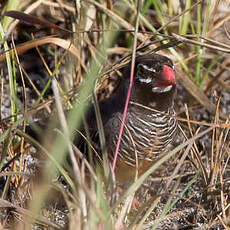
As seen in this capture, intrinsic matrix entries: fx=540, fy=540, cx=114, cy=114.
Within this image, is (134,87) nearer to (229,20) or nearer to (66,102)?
(66,102)

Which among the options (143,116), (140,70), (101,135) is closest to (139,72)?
(140,70)

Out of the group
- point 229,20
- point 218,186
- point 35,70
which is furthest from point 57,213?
point 229,20

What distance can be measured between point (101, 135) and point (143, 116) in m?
1.19

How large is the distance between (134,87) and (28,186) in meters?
0.98

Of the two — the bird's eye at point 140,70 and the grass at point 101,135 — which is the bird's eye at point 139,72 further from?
the grass at point 101,135

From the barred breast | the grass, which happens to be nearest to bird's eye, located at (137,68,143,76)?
the grass

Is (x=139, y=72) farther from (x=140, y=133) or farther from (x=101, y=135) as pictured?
(x=101, y=135)

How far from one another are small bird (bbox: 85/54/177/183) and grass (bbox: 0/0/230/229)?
146 millimetres

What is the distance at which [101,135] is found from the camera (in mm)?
2592

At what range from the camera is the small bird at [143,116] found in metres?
3.57

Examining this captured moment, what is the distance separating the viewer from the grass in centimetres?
246

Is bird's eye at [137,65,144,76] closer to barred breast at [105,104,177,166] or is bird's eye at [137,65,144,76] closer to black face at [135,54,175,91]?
black face at [135,54,175,91]

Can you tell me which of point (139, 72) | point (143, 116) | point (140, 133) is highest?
point (139, 72)

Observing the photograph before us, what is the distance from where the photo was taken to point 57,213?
140 inches
